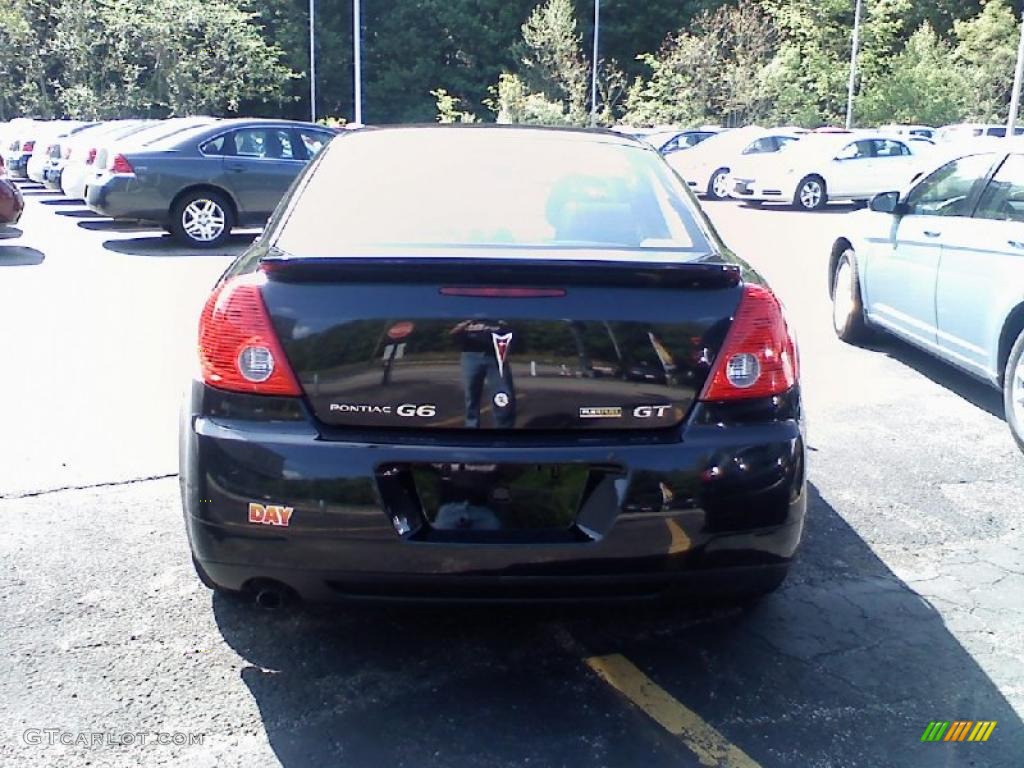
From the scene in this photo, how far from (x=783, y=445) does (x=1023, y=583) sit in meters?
1.58

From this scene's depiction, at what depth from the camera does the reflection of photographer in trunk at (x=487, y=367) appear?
8.84 feet

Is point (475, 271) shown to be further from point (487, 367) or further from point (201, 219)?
point (201, 219)

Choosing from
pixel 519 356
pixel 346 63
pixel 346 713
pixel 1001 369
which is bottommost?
pixel 346 713

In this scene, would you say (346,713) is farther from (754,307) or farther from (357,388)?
(754,307)

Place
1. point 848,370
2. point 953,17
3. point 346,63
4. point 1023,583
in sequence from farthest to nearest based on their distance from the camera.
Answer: point 346,63, point 953,17, point 848,370, point 1023,583

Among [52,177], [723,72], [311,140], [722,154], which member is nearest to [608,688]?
[311,140]

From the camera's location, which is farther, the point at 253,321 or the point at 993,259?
the point at 993,259

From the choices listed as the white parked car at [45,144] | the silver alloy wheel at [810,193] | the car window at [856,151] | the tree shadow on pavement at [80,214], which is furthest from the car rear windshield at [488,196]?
the car window at [856,151]

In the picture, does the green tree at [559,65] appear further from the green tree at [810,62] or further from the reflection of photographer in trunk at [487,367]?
the reflection of photographer in trunk at [487,367]

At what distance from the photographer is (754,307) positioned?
9.40 feet

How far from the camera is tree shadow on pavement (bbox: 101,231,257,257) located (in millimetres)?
12148

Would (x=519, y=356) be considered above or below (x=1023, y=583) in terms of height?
above

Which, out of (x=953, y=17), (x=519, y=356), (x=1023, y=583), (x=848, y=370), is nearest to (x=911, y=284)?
(x=848, y=370)

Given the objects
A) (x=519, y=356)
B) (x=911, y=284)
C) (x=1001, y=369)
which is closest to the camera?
(x=519, y=356)
